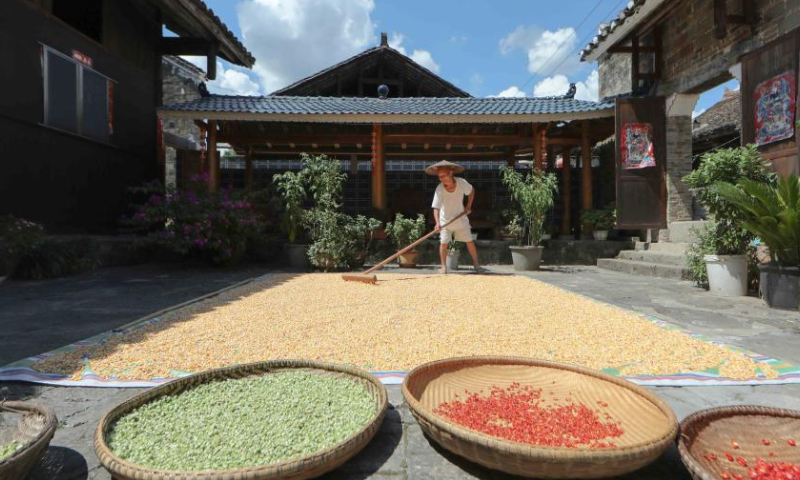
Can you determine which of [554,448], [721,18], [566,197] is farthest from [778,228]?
[566,197]

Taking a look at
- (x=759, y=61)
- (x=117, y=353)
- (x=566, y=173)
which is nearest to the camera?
(x=117, y=353)

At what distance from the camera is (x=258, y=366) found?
150cm

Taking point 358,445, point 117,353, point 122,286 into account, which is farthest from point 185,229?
point 358,445

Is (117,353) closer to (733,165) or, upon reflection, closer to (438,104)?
(733,165)

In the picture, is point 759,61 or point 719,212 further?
point 759,61

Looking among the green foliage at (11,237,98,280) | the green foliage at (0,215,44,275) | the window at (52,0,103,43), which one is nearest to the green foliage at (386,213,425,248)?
the green foliage at (11,237,98,280)

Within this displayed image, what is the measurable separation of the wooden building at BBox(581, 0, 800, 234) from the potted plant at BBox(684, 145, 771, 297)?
1017 mm

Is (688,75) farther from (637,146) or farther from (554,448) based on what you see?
(554,448)

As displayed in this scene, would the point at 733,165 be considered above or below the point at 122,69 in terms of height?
below

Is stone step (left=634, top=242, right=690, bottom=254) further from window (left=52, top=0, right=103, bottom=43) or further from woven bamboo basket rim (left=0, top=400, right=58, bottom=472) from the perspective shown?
window (left=52, top=0, right=103, bottom=43)

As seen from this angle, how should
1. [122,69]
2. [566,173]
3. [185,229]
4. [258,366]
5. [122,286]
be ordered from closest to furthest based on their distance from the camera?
[258,366] → [122,286] → [185,229] → [122,69] → [566,173]

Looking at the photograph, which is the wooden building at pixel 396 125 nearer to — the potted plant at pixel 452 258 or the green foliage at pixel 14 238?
the potted plant at pixel 452 258

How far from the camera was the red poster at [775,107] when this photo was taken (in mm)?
4113

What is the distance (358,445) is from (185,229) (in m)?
4.91
